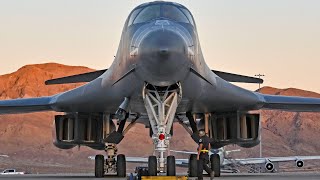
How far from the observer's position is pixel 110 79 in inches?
787

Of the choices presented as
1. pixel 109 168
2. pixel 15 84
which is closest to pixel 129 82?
pixel 109 168

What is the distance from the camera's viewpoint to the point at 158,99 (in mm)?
18000

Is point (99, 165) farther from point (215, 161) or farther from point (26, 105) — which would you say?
point (215, 161)

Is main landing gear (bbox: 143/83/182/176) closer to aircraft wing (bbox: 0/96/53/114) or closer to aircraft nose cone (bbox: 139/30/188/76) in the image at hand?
aircraft nose cone (bbox: 139/30/188/76)

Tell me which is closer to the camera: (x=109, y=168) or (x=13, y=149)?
(x=109, y=168)

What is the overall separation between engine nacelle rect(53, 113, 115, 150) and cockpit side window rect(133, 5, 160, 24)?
5.92m

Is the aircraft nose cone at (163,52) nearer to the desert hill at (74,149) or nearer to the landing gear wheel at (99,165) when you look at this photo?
the landing gear wheel at (99,165)

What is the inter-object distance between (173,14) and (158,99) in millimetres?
2080

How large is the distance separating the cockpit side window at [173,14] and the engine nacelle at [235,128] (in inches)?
228

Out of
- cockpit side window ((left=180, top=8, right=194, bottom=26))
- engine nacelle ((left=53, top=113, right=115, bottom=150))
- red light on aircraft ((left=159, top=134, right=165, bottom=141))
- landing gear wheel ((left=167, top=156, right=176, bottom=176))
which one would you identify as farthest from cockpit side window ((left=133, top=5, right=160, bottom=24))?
engine nacelle ((left=53, top=113, right=115, bottom=150))

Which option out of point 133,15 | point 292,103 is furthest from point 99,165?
point 292,103

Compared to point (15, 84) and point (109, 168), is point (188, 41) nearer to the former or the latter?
point (109, 168)

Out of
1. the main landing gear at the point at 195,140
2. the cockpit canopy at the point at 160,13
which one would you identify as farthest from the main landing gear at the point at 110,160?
A: the cockpit canopy at the point at 160,13

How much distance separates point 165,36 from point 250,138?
855cm
